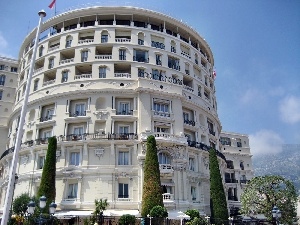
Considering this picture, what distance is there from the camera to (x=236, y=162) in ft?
245

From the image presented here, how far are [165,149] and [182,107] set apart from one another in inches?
324

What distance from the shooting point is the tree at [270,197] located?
35.3m

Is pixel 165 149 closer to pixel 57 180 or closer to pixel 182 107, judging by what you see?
pixel 182 107

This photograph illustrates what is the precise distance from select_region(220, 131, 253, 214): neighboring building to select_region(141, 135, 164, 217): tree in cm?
3756

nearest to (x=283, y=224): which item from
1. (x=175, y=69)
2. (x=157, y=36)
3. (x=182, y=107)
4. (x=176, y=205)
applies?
(x=176, y=205)

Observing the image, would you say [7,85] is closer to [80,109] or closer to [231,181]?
[80,109]

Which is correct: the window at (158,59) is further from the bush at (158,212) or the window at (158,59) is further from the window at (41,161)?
the bush at (158,212)

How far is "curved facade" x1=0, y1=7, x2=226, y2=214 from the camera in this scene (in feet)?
130

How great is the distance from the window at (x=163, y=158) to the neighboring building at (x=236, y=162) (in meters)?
33.0

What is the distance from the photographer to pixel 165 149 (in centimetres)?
4100

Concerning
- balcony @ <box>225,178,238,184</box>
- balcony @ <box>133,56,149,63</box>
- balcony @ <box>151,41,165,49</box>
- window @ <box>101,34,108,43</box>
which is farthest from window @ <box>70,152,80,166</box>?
balcony @ <box>225,178,238,184</box>

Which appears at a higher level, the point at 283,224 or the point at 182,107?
the point at 182,107

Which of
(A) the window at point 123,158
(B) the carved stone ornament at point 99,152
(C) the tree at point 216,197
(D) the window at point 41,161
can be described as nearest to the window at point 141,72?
(A) the window at point 123,158

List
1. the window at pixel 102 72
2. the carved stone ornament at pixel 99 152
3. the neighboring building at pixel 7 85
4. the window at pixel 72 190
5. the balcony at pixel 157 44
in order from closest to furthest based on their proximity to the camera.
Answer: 1. the window at pixel 72 190
2. the carved stone ornament at pixel 99 152
3. the window at pixel 102 72
4. the balcony at pixel 157 44
5. the neighboring building at pixel 7 85
